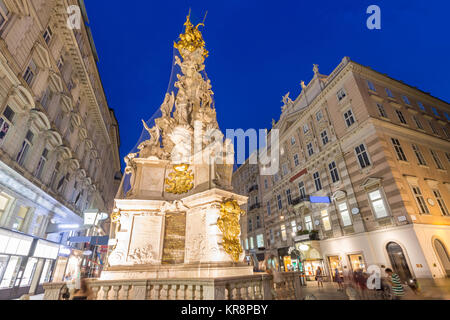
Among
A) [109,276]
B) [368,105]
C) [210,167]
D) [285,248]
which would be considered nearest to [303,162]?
[368,105]

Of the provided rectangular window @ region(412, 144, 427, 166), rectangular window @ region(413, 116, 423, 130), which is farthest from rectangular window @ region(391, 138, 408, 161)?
rectangular window @ region(413, 116, 423, 130)

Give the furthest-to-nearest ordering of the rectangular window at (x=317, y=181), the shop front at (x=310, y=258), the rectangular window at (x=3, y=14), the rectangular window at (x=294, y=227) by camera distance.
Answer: the rectangular window at (x=294, y=227) < the rectangular window at (x=317, y=181) < the shop front at (x=310, y=258) < the rectangular window at (x=3, y=14)

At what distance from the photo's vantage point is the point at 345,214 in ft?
71.5

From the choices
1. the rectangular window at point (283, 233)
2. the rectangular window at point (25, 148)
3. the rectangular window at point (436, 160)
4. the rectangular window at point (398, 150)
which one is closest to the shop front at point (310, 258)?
the rectangular window at point (283, 233)

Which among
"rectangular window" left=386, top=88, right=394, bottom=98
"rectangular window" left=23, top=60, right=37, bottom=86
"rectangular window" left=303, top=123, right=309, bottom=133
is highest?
"rectangular window" left=386, top=88, right=394, bottom=98

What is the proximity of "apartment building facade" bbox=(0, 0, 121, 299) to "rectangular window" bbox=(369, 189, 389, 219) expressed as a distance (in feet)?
72.6

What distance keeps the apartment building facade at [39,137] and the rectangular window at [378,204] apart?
871 inches

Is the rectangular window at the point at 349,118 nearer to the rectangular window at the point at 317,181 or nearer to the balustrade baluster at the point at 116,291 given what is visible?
the rectangular window at the point at 317,181

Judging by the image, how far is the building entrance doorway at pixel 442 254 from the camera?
16.1 m

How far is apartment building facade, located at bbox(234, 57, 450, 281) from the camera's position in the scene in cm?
1706

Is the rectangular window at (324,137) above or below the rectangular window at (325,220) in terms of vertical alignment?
above

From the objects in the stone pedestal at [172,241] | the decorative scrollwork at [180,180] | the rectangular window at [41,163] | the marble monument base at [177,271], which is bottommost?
the marble monument base at [177,271]

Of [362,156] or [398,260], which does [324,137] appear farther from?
[398,260]

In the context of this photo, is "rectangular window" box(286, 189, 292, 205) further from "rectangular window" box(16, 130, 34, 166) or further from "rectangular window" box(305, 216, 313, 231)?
"rectangular window" box(16, 130, 34, 166)
